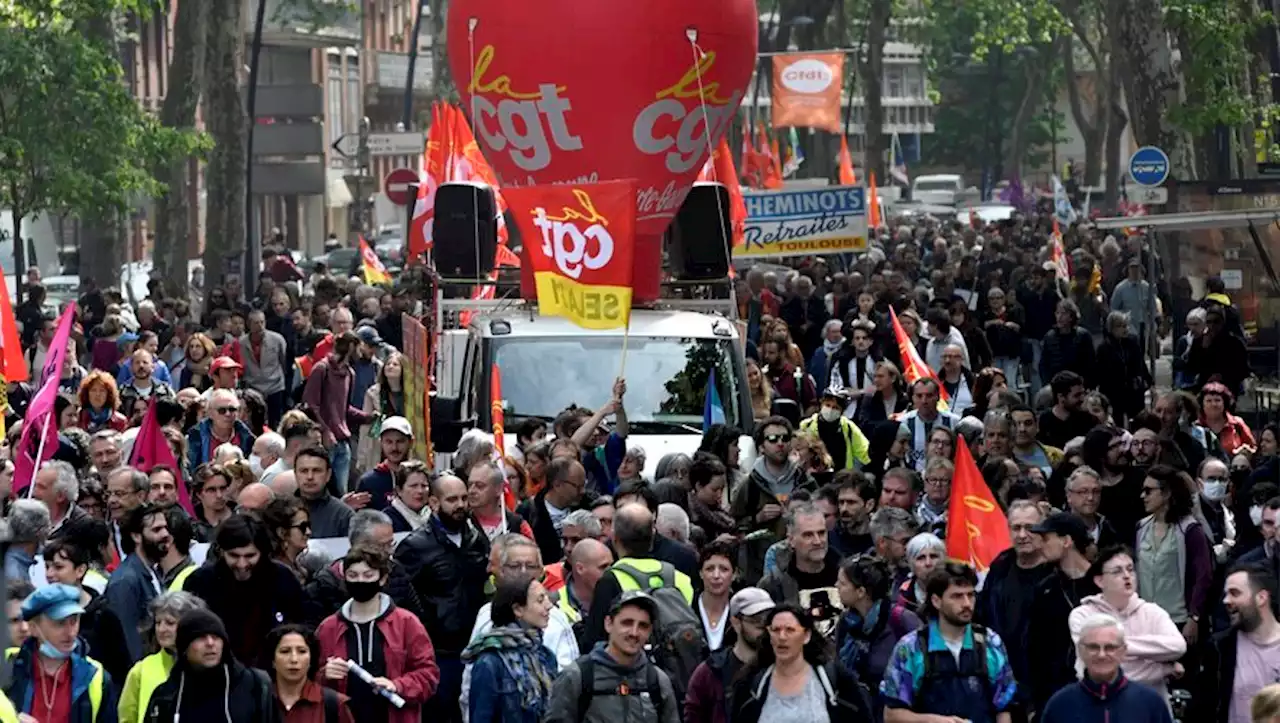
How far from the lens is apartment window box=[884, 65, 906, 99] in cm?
12838

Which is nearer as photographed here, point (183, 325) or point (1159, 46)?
point (183, 325)

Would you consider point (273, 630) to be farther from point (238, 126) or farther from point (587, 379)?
point (238, 126)

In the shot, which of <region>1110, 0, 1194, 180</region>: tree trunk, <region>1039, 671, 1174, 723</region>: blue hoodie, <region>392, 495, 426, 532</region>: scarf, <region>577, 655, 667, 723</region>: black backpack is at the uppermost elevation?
<region>1110, 0, 1194, 180</region>: tree trunk

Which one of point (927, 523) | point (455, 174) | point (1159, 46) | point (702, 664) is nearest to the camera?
point (702, 664)

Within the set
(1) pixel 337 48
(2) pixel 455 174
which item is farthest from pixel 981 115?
(2) pixel 455 174

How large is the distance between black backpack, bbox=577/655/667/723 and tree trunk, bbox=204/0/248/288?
109ft

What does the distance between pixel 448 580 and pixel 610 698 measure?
2180 mm

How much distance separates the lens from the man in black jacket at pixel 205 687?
9.48 meters

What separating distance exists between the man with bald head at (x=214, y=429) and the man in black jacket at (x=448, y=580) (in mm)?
5057

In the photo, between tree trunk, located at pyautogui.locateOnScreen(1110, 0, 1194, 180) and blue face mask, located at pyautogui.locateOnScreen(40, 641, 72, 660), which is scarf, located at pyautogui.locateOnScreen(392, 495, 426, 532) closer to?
blue face mask, located at pyautogui.locateOnScreen(40, 641, 72, 660)

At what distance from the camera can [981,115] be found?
11300 cm

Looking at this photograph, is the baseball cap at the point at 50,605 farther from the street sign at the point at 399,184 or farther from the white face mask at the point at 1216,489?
the street sign at the point at 399,184

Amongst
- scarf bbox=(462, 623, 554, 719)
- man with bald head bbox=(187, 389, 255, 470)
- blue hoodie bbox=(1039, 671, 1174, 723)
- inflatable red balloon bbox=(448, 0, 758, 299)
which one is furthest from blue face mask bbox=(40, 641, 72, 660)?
inflatable red balloon bbox=(448, 0, 758, 299)

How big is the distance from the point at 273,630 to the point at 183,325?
1416 cm
